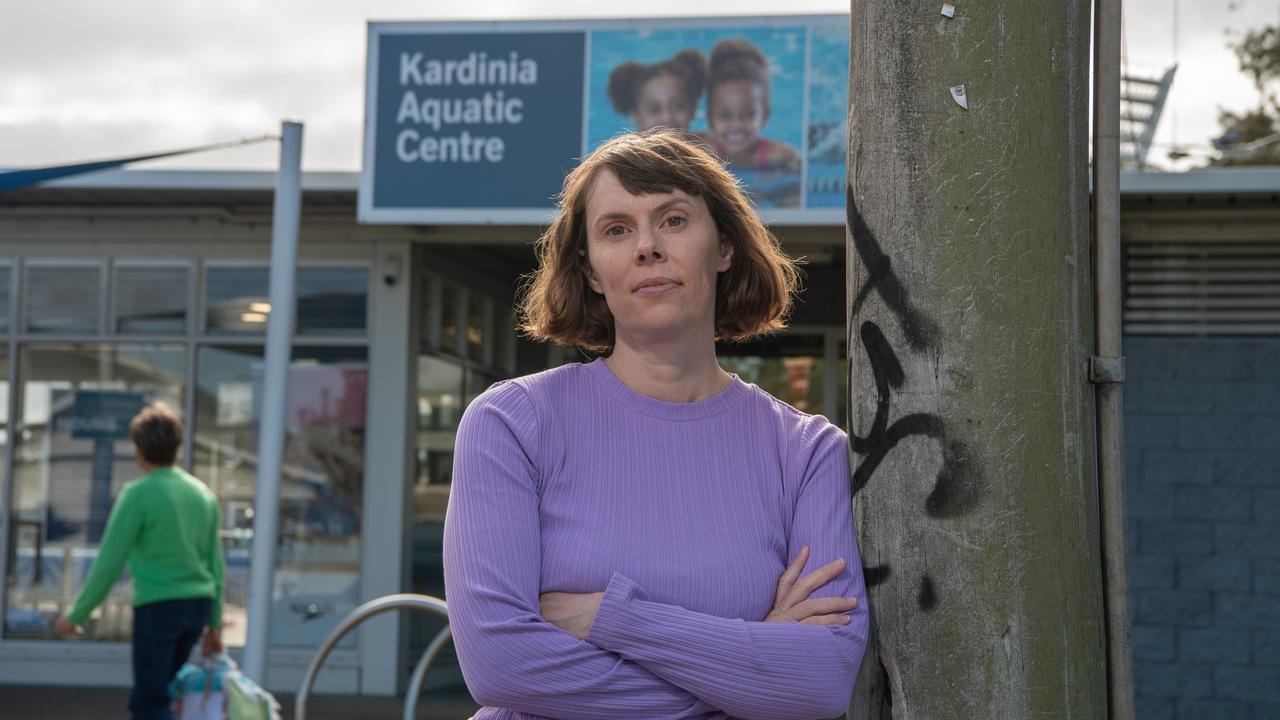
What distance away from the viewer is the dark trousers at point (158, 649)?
7164mm

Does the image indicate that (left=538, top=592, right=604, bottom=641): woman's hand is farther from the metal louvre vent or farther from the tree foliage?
the tree foliage

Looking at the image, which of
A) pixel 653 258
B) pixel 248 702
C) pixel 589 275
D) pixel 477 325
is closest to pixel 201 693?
pixel 248 702

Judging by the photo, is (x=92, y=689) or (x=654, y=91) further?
(x=92, y=689)

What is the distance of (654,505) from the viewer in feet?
7.07

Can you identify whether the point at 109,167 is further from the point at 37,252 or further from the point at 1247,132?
the point at 1247,132

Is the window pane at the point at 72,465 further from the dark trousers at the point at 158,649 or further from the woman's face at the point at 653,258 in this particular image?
the woman's face at the point at 653,258

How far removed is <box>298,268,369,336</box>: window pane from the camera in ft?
37.7

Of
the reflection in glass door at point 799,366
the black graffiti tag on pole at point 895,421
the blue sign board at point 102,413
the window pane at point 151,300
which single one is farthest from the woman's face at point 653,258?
the reflection in glass door at point 799,366

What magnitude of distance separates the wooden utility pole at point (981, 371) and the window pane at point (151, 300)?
10.5 meters

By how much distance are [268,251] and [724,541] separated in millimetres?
10050

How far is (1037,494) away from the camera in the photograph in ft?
6.35

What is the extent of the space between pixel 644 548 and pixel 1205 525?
8625 mm

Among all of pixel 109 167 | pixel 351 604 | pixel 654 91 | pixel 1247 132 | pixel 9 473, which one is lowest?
pixel 351 604

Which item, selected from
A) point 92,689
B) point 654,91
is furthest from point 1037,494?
point 92,689
